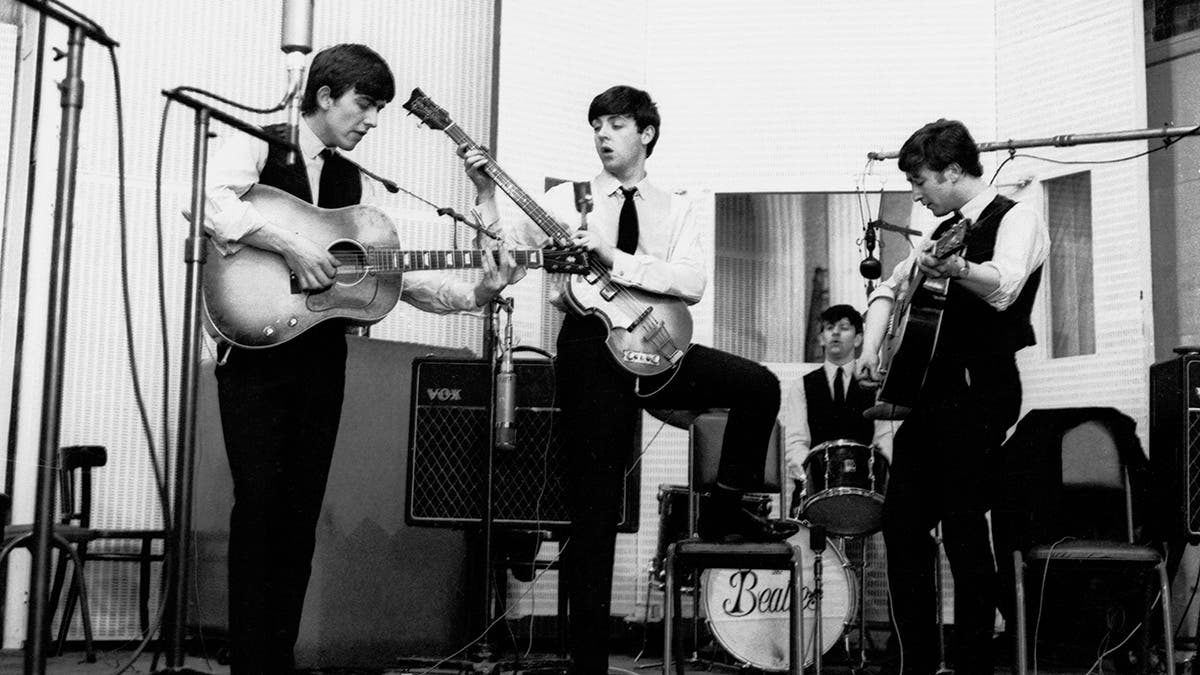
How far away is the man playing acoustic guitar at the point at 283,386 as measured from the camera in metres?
3.07

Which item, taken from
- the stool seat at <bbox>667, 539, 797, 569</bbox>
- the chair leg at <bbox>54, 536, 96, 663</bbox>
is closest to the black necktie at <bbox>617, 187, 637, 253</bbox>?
the stool seat at <bbox>667, 539, 797, 569</bbox>

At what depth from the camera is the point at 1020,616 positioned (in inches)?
149

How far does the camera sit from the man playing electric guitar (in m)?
3.68

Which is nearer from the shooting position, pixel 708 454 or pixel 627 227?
pixel 627 227

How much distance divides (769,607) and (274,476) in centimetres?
270

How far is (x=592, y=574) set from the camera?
3574mm

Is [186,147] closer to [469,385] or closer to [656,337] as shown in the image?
[469,385]

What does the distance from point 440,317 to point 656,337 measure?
212cm

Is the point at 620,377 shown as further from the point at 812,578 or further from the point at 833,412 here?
the point at 833,412

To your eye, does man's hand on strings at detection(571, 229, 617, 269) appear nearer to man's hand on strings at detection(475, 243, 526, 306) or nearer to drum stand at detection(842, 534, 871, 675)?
man's hand on strings at detection(475, 243, 526, 306)

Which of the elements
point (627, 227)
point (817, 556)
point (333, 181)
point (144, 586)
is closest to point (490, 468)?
point (627, 227)

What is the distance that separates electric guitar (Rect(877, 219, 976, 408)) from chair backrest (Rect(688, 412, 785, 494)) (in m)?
0.64

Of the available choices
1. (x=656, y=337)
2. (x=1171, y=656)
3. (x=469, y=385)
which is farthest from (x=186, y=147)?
(x=1171, y=656)

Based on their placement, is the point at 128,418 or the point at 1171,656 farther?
the point at 128,418
